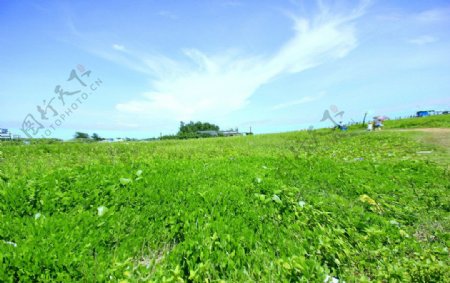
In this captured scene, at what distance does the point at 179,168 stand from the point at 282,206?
251 centimetres

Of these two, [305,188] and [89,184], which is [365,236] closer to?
[305,188]

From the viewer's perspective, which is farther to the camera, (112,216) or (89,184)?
(89,184)

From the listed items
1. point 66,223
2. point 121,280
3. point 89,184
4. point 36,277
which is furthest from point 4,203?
point 121,280

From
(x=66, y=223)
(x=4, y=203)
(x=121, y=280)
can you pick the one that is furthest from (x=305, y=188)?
(x=4, y=203)

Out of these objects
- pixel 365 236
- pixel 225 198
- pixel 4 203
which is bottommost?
pixel 365 236

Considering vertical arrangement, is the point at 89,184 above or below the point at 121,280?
above

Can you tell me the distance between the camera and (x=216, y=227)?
120 inches

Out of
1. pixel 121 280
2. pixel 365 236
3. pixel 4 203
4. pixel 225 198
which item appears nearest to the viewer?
pixel 121 280

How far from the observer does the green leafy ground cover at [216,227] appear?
7.70 ft

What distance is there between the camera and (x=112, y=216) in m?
3.34

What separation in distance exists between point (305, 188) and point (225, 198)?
6.32ft

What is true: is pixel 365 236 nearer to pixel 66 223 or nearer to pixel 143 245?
pixel 143 245

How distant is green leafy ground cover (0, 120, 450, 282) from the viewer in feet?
7.70

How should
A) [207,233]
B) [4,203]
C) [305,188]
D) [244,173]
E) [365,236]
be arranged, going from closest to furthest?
[207,233] → [365,236] → [4,203] → [305,188] → [244,173]
